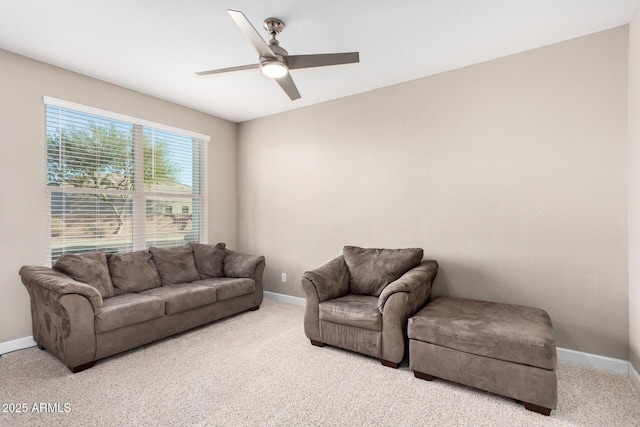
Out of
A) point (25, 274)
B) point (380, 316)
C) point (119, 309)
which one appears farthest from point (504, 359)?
point (25, 274)

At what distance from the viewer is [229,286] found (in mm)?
3609

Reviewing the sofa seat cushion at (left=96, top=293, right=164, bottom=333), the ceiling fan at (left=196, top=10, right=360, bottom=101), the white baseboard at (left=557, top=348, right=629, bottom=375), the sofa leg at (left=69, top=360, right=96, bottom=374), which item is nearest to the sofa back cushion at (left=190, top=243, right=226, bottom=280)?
the sofa seat cushion at (left=96, top=293, right=164, bottom=333)

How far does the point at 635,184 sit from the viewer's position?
2273 millimetres

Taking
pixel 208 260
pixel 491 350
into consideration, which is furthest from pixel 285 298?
pixel 491 350

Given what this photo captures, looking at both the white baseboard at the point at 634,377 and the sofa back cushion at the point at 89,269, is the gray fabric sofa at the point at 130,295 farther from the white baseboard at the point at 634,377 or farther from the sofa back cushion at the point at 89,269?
the white baseboard at the point at 634,377

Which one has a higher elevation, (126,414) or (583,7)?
(583,7)

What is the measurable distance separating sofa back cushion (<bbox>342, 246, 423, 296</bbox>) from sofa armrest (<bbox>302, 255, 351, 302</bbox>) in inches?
3.0

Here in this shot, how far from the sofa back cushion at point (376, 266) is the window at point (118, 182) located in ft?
8.13

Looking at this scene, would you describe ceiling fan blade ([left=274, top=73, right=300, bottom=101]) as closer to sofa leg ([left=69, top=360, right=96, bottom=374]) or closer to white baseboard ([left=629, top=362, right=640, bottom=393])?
sofa leg ([left=69, top=360, right=96, bottom=374])

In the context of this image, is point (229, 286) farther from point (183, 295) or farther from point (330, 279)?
point (330, 279)

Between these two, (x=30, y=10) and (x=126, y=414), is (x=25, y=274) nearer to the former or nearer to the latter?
(x=126, y=414)

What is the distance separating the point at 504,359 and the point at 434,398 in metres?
0.53

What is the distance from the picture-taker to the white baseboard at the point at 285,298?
432 cm

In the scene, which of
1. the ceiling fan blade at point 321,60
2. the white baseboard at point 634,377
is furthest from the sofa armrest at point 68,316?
the white baseboard at point 634,377
